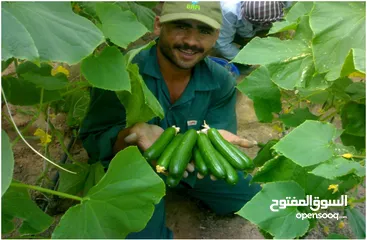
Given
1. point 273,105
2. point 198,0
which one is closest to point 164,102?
point 198,0

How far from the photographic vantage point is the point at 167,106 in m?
2.60

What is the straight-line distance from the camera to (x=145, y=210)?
59.2 inches

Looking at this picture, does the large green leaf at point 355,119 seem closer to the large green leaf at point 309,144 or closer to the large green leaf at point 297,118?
the large green leaf at point 309,144

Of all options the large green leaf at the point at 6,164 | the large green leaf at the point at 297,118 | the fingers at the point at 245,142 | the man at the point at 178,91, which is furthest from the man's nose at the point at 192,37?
the large green leaf at the point at 6,164

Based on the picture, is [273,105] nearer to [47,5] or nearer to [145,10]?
[47,5]

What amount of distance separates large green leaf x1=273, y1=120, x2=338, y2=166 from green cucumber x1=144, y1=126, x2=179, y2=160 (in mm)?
818

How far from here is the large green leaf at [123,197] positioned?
147 cm

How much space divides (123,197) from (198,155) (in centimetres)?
69

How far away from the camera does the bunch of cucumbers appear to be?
205 centimetres

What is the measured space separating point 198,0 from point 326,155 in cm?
141

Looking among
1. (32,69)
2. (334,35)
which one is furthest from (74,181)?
(334,35)

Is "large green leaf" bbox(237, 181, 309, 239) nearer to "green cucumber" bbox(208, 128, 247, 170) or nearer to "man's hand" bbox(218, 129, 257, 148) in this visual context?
"green cucumber" bbox(208, 128, 247, 170)

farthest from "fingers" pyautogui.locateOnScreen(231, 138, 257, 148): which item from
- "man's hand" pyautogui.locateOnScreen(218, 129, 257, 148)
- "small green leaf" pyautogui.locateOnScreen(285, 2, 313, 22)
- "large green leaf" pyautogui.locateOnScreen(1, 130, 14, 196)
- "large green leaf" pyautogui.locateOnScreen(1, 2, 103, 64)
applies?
"large green leaf" pyautogui.locateOnScreen(1, 130, 14, 196)

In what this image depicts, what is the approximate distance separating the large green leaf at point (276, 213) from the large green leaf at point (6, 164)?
2.10 ft
